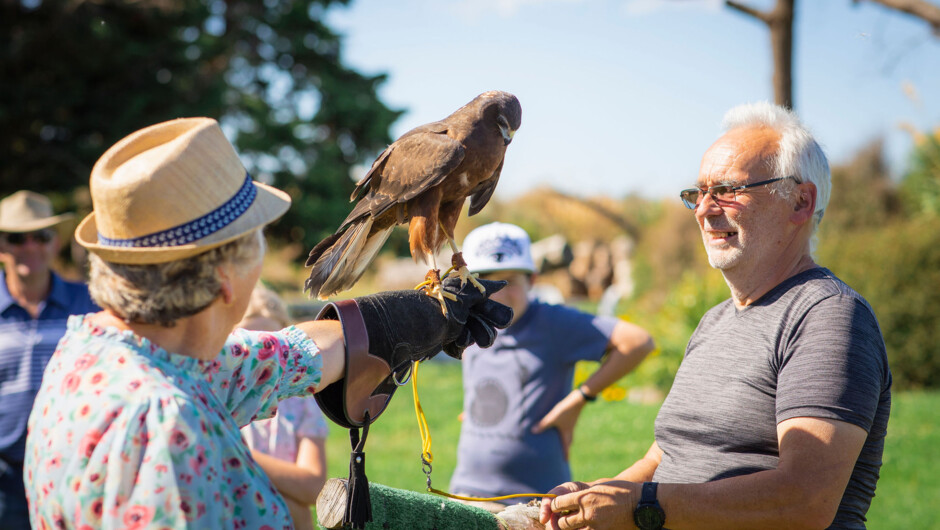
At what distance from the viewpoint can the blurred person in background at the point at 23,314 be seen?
10.4 feet

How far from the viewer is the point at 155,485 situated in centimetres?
111

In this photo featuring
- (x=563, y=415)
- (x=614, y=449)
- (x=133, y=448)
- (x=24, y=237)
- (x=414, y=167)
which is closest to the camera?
(x=133, y=448)

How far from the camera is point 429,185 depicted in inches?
85.2

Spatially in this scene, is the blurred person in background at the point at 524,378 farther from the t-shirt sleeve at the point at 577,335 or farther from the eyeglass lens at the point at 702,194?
the eyeglass lens at the point at 702,194

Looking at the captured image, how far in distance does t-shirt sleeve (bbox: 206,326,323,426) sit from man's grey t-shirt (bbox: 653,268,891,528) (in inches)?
41.9

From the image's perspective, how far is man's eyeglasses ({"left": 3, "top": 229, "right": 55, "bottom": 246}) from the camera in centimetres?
405

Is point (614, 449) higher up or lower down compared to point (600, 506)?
lower down

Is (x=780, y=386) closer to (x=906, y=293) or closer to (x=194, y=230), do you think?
(x=194, y=230)

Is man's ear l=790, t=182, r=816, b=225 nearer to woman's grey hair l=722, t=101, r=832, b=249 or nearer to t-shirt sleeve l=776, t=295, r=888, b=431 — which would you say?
woman's grey hair l=722, t=101, r=832, b=249

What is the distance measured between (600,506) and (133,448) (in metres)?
1.14

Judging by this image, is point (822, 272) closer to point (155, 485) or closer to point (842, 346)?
point (842, 346)

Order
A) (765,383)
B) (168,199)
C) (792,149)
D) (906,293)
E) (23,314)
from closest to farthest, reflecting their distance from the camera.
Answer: (168,199)
(765,383)
(792,149)
(23,314)
(906,293)

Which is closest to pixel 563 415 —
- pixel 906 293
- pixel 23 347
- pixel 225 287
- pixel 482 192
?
pixel 482 192

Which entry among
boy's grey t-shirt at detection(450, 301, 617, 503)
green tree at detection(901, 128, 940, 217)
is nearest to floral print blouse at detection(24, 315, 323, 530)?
boy's grey t-shirt at detection(450, 301, 617, 503)
